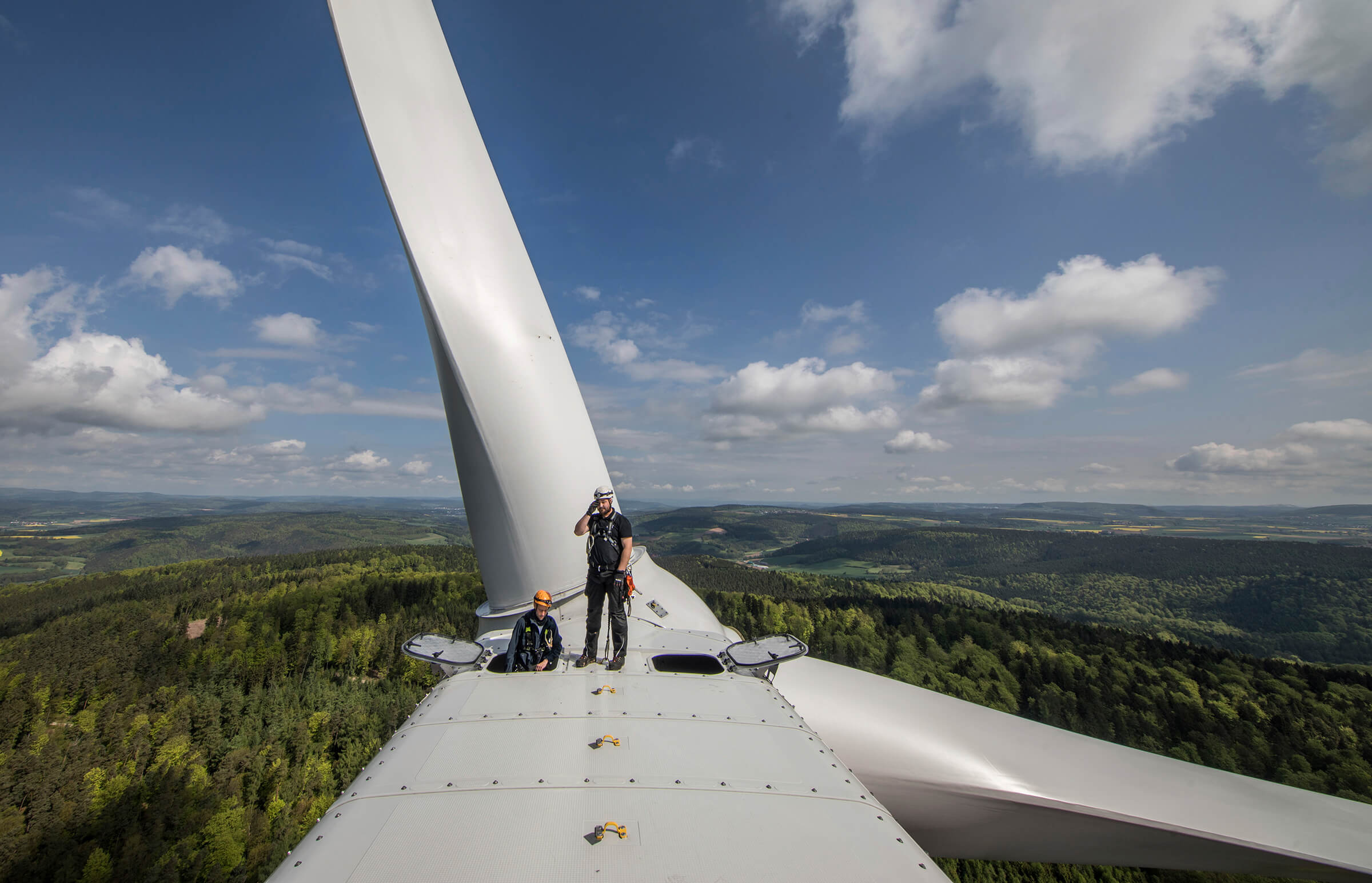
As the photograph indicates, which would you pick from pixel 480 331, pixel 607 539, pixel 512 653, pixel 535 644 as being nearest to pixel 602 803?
pixel 512 653

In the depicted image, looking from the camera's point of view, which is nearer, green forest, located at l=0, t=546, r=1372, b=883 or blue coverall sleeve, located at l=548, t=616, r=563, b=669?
blue coverall sleeve, located at l=548, t=616, r=563, b=669

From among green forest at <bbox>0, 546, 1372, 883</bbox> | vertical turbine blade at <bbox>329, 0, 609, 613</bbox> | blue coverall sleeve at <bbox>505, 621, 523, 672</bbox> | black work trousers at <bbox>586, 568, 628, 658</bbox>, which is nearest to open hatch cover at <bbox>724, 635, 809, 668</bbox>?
black work trousers at <bbox>586, 568, 628, 658</bbox>

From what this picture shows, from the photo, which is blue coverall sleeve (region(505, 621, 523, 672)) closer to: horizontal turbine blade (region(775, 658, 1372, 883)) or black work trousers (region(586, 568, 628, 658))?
black work trousers (region(586, 568, 628, 658))

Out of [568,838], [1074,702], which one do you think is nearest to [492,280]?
[568,838]

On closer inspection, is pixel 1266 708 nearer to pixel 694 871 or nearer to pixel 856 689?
pixel 856 689

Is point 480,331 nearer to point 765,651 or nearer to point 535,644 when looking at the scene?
point 535,644

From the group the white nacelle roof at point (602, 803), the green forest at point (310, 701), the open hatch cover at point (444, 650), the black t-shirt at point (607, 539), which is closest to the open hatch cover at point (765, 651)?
the white nacelle roof at point (602, 803)

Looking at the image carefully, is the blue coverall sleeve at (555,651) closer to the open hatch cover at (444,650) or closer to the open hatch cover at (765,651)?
the open hatch cover at (444,650)
